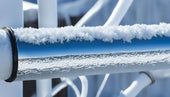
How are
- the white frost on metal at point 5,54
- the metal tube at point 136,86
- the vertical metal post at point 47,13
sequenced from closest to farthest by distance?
the white frost on metal at point 5,54, the vertical metal post at point 47,13, the metal tube at point 136,86

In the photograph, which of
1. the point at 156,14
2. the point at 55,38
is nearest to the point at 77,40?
the point at 55,38

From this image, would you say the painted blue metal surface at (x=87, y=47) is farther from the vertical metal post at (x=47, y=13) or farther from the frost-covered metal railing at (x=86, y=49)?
the vertical metal post at (x=47, y=13)

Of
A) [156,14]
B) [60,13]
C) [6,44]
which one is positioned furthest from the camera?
[60,13]

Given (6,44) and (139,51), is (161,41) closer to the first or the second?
(139,51)

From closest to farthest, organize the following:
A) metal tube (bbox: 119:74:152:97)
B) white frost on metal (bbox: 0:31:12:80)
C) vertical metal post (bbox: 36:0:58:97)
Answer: white frost on metal (bbox: 0:31:12:80)
vertical metal post (bbox: 36:0:58:97)
metal tube (bbox: 119:74:152:97)

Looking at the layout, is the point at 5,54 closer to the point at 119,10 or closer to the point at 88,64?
the point at 88,64

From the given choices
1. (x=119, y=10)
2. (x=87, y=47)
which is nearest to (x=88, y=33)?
(x=87, y=47)

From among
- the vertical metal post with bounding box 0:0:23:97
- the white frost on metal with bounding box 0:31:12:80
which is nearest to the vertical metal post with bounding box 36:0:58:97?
the vertical metal post with bounding box 0:0:23:97

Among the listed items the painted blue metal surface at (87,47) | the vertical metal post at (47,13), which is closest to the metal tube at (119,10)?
the vertical metal post at (47,13)

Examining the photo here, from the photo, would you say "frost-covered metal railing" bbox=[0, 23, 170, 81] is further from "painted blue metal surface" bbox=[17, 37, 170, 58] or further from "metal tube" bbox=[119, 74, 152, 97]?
"metal tube" bbox=[119, 74, 152, 97]
